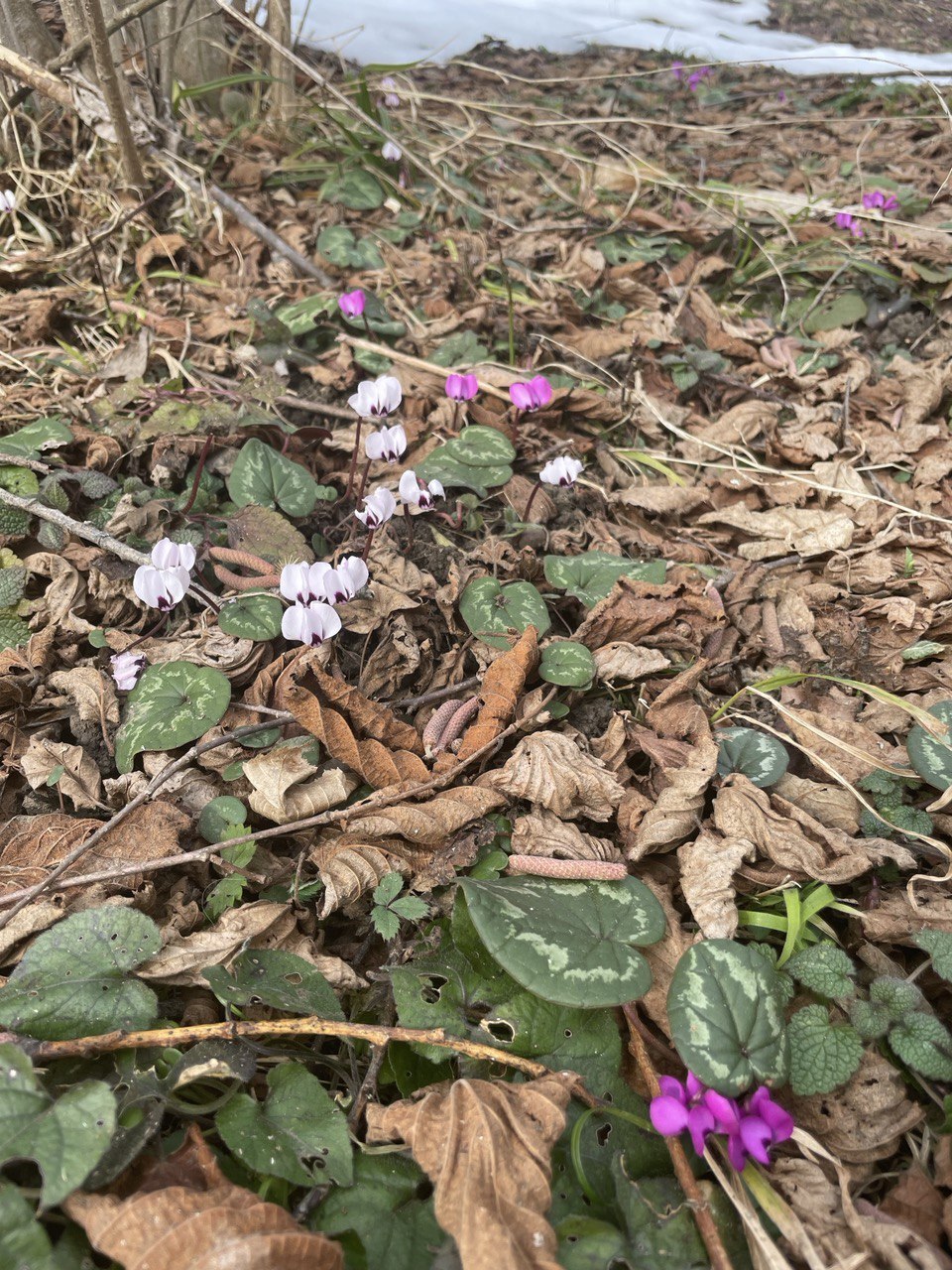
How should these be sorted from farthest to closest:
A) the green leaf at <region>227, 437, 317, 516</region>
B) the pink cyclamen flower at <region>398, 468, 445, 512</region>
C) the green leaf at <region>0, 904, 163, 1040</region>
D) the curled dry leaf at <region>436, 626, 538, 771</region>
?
the green leaf at <region>227, 437, 317, 516</region> < the pink cyclamen flower at <region>398, 468, 445, 512</region> < the curled dry leaf at <region>436, 626, 538, 771</region> < the green leaf at <region>0, 904, 163, 1040</region>

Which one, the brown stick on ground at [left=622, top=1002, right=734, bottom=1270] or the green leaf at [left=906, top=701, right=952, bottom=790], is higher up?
the green leaf at [left=906, top=701, right=952, bottom=790]

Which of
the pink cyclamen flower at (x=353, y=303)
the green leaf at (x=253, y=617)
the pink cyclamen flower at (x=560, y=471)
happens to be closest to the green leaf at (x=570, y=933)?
the green leaf at (x=253, y=617)

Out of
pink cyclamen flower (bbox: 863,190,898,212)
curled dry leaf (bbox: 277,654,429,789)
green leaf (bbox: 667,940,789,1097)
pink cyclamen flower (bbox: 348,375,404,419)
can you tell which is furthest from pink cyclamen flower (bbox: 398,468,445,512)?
pink cyclamen flower (bbox: 863,190,898,212)

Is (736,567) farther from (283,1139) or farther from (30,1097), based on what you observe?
(30,1097)

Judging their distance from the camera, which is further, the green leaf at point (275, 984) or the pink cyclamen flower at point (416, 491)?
the pink cyclamen flower at point (416, 491)

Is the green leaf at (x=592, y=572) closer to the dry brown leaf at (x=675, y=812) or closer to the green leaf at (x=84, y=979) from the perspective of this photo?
the dry brown leaf at (x=675, y=812)

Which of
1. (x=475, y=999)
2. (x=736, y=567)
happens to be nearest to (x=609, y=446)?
(x=736, y=567)

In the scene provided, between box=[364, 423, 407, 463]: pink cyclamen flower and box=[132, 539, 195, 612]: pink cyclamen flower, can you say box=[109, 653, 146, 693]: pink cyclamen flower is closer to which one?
box=[132, 539, 195, 612]: pink cyclamen flower

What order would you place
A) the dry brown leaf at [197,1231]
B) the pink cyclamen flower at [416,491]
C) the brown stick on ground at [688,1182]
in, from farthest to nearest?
the pink cyclamen flower at [416,491]
the brown stick on ground at [688,1182]
the dry brown leaf at [197,1231]
